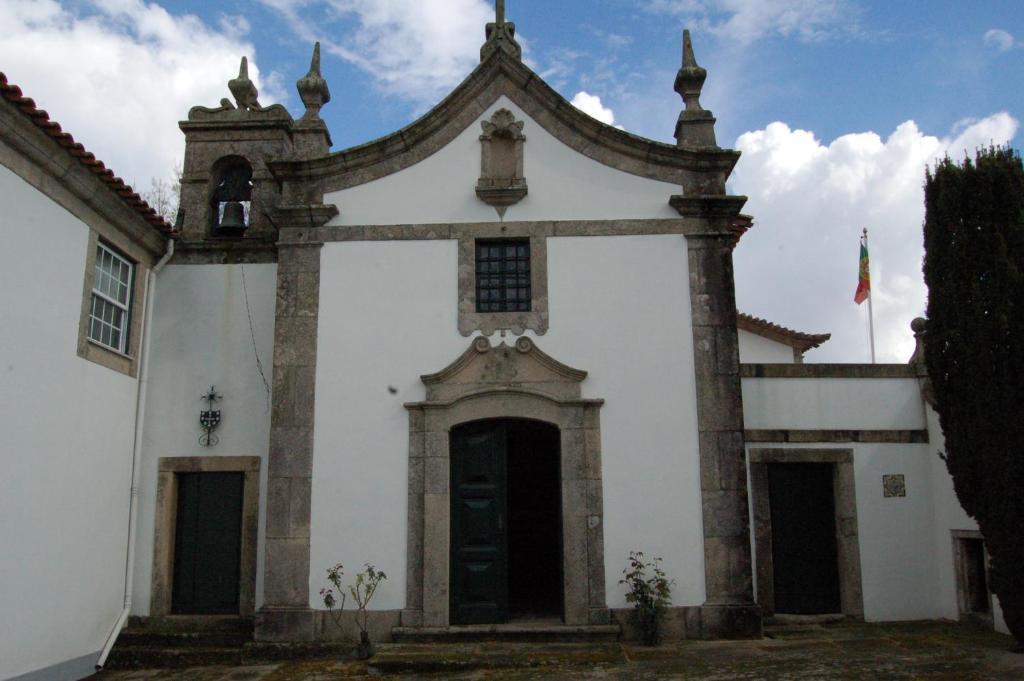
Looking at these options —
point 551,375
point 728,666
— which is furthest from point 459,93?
point 728,666

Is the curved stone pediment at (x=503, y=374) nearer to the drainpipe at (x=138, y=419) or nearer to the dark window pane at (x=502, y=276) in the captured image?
the dark window pane at (x=502, y=276)

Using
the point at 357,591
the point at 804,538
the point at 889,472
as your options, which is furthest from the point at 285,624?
the point at 889,472

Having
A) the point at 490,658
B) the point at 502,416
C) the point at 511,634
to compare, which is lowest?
the point at 490,658

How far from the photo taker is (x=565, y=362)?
28.1 ft

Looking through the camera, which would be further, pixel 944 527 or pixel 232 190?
pixel 232 190

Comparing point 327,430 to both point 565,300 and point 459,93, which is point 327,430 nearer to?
point 565,300

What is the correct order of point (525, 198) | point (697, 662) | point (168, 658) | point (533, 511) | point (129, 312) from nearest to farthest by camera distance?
point (697, 662) < point (168, 658) < point (525, 198) < point (129, 312) < point (533, 511)

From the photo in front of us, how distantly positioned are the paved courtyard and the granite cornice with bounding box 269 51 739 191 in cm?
479

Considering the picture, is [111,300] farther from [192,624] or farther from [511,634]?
[511,634]

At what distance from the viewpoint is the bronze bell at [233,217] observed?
31.9 feet

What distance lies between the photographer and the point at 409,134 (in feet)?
29.8

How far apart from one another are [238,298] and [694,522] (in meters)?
5.60

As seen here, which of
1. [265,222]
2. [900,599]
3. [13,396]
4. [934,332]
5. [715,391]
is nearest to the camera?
[13,396]

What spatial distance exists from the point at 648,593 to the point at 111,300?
622cm
